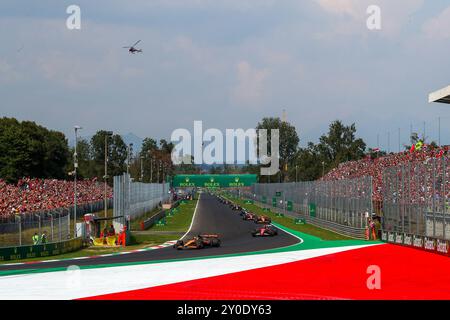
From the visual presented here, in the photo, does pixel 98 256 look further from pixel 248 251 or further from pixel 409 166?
pixel 409 166

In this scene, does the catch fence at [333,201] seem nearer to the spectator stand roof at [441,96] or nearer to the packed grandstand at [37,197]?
the spectator stand roof at [441,96]

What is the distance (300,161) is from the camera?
182 m

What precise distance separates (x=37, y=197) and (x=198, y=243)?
31.1 m

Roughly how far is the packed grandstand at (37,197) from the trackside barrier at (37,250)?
7973 millimetres

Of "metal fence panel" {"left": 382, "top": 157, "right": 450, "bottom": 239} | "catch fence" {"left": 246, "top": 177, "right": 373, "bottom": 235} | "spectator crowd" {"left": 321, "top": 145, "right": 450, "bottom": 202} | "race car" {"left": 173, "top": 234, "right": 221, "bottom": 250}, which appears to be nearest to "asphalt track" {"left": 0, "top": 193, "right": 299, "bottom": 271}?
"race car" {"left": 173, "top": 234, "right": 221, "bottom": 250}

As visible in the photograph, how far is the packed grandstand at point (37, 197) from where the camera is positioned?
5648 cm

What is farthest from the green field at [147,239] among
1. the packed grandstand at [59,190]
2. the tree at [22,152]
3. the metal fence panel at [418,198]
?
the tree at [22,152]

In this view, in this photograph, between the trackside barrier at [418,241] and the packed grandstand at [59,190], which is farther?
the packed grandstand at [59,190]

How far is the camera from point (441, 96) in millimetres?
42938

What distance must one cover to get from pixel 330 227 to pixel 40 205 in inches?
1013

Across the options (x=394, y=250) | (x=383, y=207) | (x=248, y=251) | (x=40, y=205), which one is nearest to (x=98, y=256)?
(x=248, y=251)
